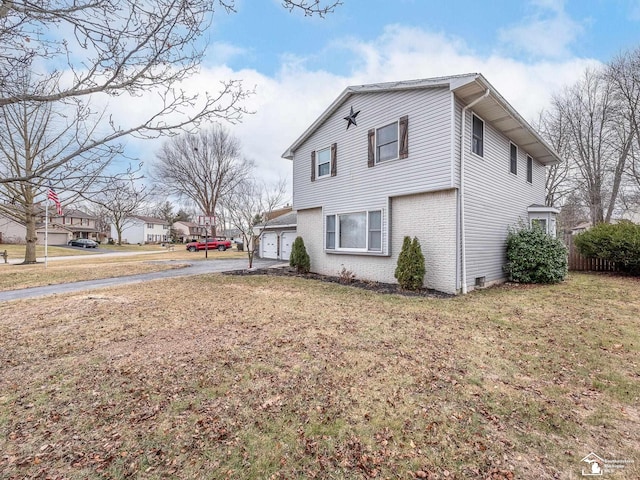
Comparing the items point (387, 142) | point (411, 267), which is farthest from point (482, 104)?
point (411, 267)

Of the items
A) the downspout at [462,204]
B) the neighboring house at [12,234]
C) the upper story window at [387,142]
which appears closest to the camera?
the downspout at [462,204]

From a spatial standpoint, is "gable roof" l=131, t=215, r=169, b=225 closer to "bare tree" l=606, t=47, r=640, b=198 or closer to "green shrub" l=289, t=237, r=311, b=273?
"green shrub" l=289, t=237, r=311, b=273

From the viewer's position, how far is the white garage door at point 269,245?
20.5 metres

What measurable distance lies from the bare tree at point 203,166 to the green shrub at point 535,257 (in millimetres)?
24704

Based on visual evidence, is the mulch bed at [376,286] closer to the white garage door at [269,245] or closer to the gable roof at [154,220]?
the white garage door at [269,245]

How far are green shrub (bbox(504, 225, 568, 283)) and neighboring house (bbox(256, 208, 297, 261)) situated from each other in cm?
1167

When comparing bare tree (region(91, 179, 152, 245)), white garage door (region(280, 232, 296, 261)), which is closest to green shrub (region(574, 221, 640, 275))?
white garage door (region(280, 232, 296, 261))

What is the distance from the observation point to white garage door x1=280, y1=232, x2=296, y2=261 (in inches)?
749

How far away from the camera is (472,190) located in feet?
27.7

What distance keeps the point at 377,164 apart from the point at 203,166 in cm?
2583

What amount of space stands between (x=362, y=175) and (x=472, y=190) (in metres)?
3.45

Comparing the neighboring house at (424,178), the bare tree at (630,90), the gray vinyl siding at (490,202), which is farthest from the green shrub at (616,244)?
the bare tree at (630,90)

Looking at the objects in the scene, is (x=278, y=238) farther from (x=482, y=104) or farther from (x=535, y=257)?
(x=535, y=257)

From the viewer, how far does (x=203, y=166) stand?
30.7m
